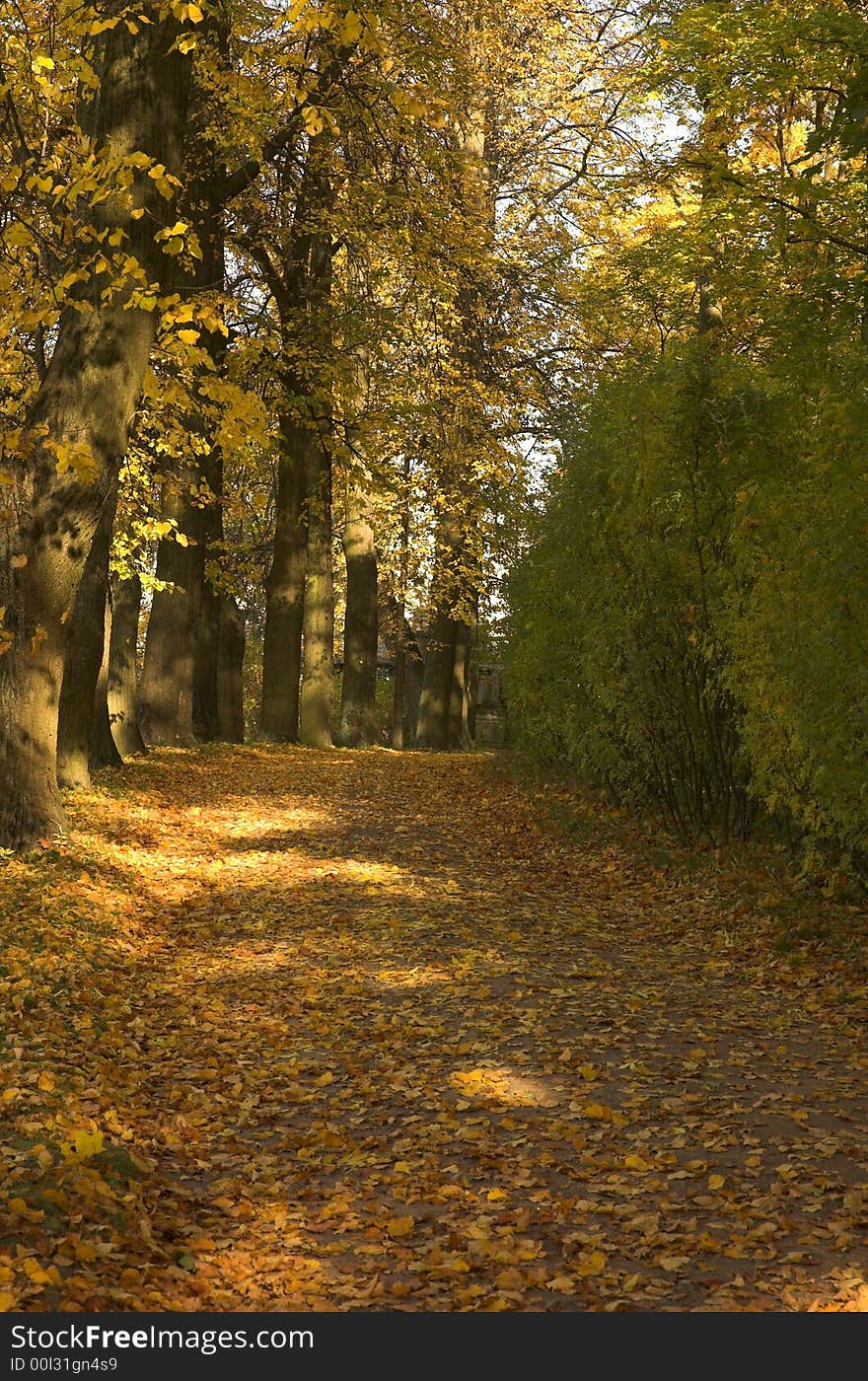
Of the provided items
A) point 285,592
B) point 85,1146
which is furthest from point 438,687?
point 85,1146

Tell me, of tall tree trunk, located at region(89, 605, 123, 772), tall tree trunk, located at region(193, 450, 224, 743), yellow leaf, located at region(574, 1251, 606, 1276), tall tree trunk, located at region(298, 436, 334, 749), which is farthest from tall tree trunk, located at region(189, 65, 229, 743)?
yellow leaf, located at region(574, 1251, 606, 1276)

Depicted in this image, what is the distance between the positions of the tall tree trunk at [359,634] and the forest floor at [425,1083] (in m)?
13.8

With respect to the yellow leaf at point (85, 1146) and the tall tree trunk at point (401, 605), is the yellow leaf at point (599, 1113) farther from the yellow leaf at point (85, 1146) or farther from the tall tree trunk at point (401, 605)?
the tall tree trunk at point (401, 605)

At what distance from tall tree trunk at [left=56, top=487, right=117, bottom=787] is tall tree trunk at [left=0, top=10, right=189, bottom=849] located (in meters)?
2.89

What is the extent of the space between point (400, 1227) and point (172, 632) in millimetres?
15484

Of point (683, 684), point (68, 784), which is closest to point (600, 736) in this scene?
point (683, 684)

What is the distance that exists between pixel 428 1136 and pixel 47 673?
5.91 m

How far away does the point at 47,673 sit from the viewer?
35.1 feet

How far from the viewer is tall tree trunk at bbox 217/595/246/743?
2433cm

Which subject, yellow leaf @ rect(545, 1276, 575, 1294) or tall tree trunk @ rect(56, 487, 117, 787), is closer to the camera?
yellow leaf @ rect(545, 1276, 575, 1294)

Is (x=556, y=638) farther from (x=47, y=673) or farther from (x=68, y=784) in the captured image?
(x=47, y=673)

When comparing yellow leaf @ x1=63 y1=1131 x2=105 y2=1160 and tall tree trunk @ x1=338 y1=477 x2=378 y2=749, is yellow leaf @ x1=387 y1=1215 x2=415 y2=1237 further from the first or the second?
tall tree trunk @ x1=338 y1=477 x2=378 y2=749

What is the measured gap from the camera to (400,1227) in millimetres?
5039

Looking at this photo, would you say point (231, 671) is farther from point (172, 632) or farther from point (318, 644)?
point (172, 632)
